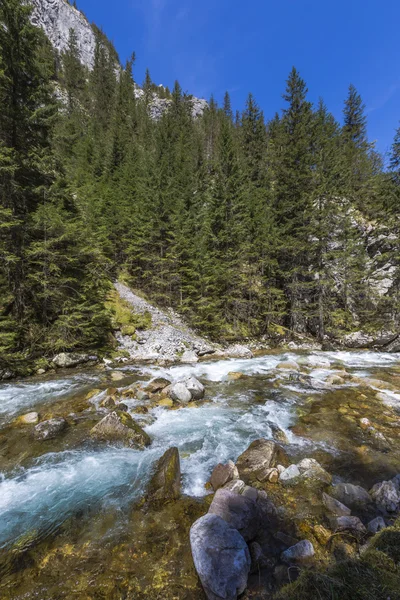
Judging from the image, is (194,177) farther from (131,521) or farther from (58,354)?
(131,521)

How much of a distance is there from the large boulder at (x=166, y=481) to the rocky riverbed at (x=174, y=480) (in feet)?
0.08

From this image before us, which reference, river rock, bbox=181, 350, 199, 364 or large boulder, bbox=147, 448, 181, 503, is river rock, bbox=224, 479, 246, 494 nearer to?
large boulder, bbox=147, 448, 181, 503

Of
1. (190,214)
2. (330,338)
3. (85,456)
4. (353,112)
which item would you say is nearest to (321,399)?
(85,456)

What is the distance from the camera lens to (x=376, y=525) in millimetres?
3705

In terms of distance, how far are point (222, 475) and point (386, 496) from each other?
2.86 m

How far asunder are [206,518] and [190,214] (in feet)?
74.8

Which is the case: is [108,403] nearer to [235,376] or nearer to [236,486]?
[236,486]

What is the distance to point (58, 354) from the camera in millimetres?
12625

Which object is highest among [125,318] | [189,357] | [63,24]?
[63,24]

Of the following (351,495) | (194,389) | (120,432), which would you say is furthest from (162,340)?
(351,495)

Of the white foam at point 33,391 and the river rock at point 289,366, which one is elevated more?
the river rock at point 289,366

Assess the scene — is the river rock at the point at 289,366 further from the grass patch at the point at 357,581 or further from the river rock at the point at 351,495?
the grass patch at the point at 357,581

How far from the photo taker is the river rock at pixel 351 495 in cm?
438

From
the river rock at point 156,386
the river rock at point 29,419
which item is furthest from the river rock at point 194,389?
the river rock at point 29,419
